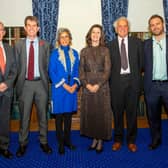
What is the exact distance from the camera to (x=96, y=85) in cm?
343

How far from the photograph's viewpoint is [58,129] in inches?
139

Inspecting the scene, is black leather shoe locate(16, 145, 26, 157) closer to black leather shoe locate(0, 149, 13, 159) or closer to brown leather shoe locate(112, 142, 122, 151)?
black leather shoe locate(0, 149, 13, 159)

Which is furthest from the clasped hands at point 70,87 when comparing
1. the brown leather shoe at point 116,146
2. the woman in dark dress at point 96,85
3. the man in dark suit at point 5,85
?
the brown leather shoe at point 116,146

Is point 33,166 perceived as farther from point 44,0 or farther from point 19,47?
point 44,0

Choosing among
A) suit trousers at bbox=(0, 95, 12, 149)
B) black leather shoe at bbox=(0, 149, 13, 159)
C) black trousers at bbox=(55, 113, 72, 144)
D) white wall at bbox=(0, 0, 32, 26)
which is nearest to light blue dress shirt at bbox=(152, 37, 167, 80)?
black trousers at bbox=(55, 113, 72, 144)

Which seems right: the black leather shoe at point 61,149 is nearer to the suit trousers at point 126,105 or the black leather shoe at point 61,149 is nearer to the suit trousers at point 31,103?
the suit trousers at point 31,103

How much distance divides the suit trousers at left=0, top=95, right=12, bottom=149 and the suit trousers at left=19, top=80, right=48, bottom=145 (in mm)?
178

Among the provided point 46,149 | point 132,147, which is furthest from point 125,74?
point 46,149

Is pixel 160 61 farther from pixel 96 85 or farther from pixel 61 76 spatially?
pixel 61 76

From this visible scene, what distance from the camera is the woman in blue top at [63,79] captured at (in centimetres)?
347

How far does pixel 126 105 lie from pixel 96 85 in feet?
1.71

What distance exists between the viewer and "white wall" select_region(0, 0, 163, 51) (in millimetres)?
5707

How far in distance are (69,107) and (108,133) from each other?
606mm

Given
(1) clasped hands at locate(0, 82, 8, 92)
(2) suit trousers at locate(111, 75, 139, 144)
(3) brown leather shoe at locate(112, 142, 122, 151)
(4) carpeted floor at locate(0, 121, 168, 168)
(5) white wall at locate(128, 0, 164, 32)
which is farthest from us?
(5) white wall at locate(128, 0, 164, 32)
